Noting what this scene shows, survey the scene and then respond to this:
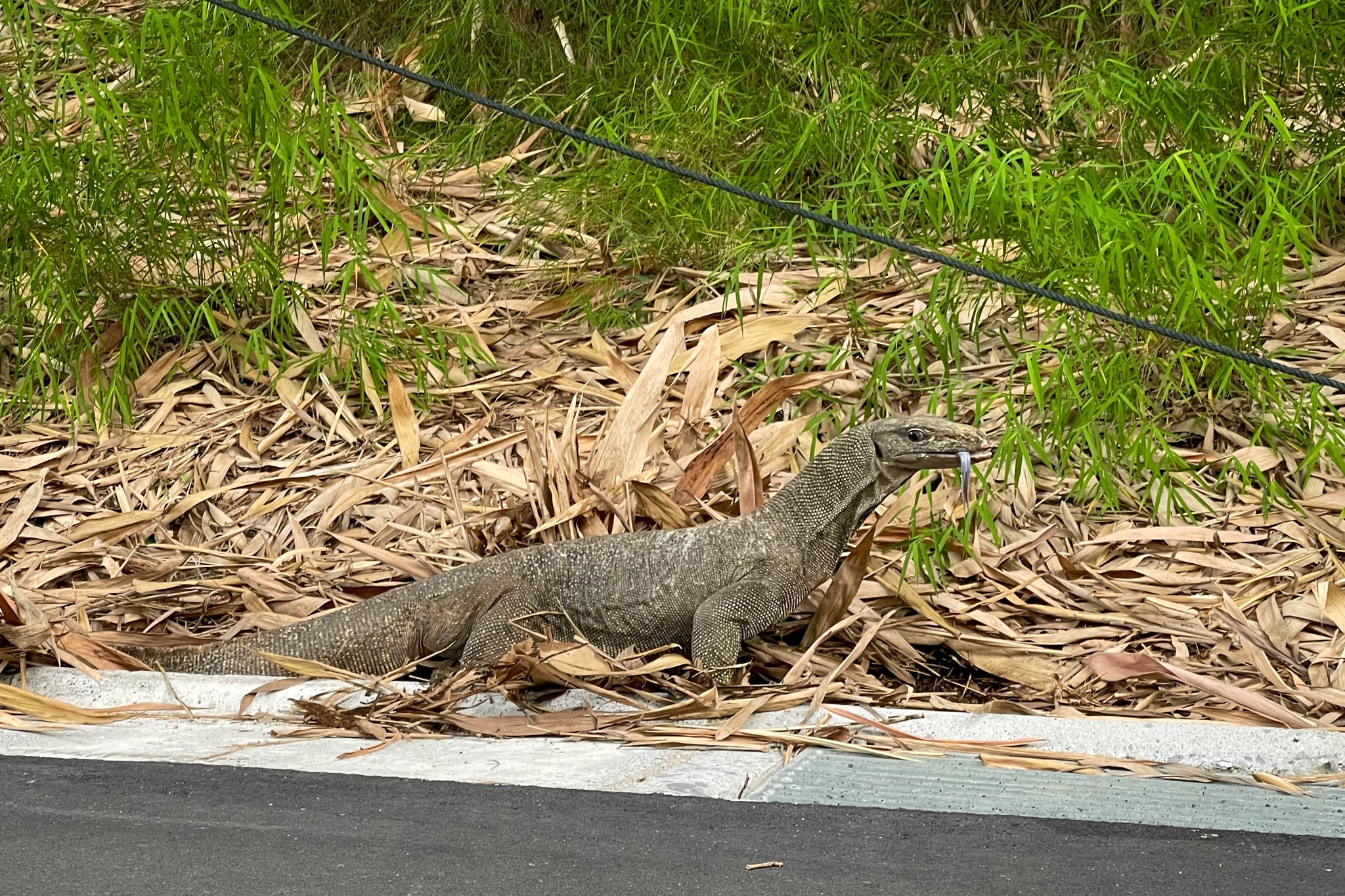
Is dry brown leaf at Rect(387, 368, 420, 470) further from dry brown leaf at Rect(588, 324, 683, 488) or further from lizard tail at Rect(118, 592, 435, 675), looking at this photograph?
lizard tail at Rect(118, 592, 435, 675)

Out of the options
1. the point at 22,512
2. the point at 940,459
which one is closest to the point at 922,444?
the point at 940,459

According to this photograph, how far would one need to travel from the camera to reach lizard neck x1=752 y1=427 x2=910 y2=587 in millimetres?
3766

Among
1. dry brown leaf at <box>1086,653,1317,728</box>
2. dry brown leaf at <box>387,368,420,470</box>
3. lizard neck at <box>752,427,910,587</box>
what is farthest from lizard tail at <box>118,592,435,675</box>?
dry brown leaf at <box>1086,653,1317,728</box>

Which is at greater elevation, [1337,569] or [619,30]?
[619,30]

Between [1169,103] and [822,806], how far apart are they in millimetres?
3370

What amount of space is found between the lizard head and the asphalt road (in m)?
1.51

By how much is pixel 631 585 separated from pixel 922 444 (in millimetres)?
810

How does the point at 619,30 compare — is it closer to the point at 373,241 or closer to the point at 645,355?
the point at 373,241

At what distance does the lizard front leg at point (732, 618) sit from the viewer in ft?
11.8

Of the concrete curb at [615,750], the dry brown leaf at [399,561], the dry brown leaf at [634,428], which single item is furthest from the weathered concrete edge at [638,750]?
the dry brown leaf at [634,428]

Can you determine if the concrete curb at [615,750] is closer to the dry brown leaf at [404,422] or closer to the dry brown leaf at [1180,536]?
the dry brown leaf at [1180,536]

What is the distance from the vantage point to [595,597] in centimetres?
379

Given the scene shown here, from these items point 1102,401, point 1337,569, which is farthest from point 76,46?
point 1337,569

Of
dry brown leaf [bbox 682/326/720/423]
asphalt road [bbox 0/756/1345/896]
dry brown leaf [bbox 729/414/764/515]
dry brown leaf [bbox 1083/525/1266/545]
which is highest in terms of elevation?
asphalt road [bbox 0/756/1345/896]
